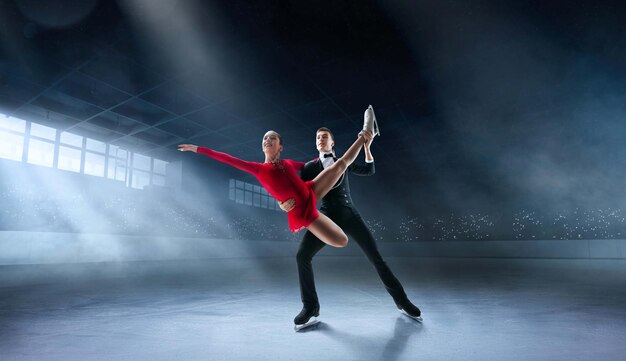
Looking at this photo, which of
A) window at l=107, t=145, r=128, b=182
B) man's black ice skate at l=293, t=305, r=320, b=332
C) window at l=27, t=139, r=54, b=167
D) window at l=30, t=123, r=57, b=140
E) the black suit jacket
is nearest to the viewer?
man's black ice skate at l=293, t=305, r=320, b=332

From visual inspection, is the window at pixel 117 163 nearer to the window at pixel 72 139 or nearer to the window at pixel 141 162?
the window at pixel 141 162

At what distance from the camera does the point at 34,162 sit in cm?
905

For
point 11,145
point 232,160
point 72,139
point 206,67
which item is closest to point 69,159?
point 72,139

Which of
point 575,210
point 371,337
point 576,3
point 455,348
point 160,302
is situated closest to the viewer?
point 455,348

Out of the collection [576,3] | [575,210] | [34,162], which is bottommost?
[575,210]

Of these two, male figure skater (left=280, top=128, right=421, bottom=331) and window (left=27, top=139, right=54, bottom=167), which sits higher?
window (left=27, top=139, right=54, bottom=167)

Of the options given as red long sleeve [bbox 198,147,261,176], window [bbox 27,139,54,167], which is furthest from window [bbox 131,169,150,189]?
red long sleeve [bbox 198,147,261,176]

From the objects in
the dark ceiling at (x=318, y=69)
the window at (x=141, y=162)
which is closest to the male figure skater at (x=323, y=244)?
the dark ceiling at (x=318, y=69)

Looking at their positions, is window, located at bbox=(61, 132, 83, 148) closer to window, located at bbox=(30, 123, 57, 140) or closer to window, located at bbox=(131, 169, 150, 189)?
window, located at bbox=(30, 123, 57, 140)

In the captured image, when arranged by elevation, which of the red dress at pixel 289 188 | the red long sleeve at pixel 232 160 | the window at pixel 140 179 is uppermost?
the window at pixel 140 179

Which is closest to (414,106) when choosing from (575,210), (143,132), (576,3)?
(576,3)

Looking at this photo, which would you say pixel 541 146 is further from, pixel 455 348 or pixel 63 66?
pixel 63 66

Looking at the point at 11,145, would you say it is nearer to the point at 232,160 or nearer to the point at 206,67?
the point at 206,67

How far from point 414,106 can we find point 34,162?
1010 centimetres
